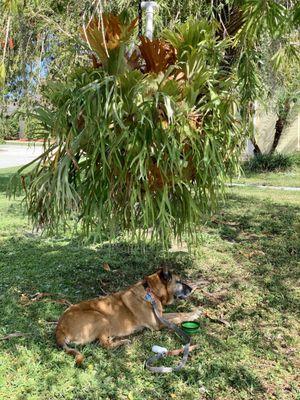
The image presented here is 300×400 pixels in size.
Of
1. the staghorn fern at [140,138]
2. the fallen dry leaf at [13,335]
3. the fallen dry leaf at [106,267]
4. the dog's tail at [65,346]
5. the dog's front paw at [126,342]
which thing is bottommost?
the fallen dry leaf at [13,335]

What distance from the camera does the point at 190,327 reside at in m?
3.75

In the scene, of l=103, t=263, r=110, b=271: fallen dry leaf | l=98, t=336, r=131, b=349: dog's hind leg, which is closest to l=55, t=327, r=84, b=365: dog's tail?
l=98, t=336, r=131, b=349: dog's hind leg

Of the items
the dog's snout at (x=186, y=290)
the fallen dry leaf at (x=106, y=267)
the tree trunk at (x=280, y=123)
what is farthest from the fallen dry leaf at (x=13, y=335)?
the tree trunk at (x=280, y=123)

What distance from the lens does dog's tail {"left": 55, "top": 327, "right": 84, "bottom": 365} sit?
328 centimetres

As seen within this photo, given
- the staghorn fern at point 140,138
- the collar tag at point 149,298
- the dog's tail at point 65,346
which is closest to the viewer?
the staghorn fern at point 140,138

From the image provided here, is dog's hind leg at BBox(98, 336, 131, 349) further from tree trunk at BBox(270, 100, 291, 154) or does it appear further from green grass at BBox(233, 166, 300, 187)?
tree trunk at BBox(270, 100, 291, 154)

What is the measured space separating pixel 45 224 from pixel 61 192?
0.44 meters

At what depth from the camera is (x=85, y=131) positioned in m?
2.92

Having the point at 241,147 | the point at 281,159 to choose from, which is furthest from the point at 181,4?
the point at 281,159

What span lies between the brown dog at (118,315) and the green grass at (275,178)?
874 cm

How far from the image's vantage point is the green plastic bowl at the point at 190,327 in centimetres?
373

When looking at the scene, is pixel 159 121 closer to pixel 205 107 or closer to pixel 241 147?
pixel 205 107

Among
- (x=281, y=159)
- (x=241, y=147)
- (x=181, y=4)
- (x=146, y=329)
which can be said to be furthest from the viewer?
(x=281, y=159)

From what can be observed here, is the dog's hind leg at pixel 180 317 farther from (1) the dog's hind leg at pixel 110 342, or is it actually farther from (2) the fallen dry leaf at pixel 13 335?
(2) the fallen dry leaf at pixel 13 335
